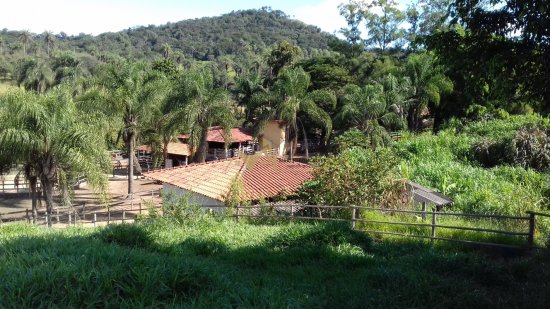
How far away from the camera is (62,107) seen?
17188 mm

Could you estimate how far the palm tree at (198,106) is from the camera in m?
27.4

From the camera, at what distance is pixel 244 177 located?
18.8 metres

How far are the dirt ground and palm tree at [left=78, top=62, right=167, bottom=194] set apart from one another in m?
2.67

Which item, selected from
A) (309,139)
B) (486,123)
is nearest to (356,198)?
(486,123)

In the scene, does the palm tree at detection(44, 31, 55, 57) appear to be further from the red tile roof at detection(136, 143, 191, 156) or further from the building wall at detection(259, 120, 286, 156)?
the building wall at detection(259, 120, 286, 156)

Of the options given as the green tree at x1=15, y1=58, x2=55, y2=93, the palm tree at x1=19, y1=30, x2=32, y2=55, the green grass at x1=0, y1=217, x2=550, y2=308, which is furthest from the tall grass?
the palm tree at x1=19, y1=30, x2=32, y2=55

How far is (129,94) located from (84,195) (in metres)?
7.70

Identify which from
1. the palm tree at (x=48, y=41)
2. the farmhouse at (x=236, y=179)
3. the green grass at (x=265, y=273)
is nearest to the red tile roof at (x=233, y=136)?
the farmhouse at (x=236, y=179)

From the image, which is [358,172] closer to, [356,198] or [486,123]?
[356,198]

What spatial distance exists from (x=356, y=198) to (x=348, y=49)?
45158mm

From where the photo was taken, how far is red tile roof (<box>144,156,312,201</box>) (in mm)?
17469

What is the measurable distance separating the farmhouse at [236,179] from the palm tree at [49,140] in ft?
8.65

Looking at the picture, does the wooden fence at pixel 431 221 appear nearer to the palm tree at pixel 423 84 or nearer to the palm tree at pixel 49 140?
the palm tree at pixel 49 140

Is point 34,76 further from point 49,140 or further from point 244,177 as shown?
point 244,177
